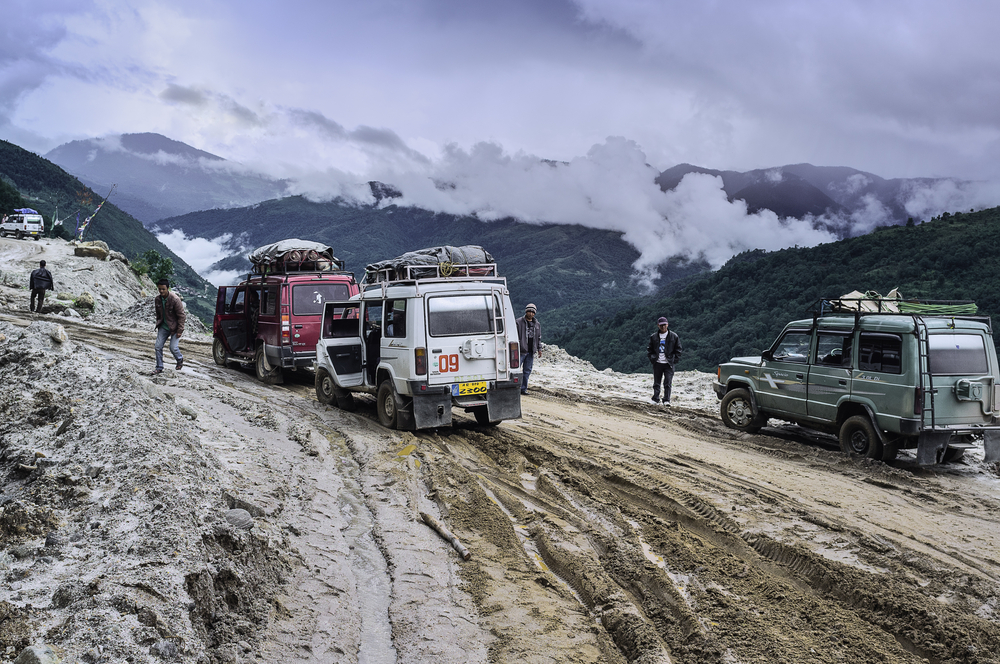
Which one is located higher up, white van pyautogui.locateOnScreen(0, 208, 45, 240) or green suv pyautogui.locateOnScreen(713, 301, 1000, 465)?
white van pyautogui.locateOnScreen(0, 208, 45, 240)

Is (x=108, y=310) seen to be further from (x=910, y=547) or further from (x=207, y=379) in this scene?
(x=910, y=547)

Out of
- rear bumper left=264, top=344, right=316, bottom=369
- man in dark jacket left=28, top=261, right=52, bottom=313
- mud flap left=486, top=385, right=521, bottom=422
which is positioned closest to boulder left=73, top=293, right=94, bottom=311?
man in dark jacket left=28, top=261, right=52, bottom=313

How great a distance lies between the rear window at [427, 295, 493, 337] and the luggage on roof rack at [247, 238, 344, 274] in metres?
5.97

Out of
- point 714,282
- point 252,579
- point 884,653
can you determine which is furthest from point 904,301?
point 714,282

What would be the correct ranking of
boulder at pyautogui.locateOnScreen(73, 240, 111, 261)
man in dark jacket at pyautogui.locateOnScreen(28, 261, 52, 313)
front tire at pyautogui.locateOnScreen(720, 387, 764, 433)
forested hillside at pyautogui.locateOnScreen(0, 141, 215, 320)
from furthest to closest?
forested hillside at pyautogui.locateOnScreen(0, 141, 215, 320)
boulder at pyautogui.locateOnScreen(73, 240, 111, 261)
man in dark jacket at pyautogui.locateOnScreen(28, 261, 52, 313)
front tire at pyautogui.locateOnScreen(720, 387, 764, 433)

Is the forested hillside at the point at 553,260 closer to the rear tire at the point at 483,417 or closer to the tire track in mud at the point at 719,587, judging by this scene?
the rear tire at the point at 483,417

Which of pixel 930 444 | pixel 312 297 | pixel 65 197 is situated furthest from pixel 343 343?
pixel 65 197

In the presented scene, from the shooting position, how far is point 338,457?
335 inches

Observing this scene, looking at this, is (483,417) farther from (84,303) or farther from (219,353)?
(84,303)

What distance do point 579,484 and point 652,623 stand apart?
3.04 m

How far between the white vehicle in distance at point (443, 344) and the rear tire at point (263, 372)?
4061mm

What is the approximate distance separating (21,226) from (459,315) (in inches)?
1688

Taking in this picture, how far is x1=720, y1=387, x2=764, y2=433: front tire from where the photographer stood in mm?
11008

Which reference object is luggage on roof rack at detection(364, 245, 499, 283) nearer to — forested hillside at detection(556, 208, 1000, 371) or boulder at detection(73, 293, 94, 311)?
boulder at detection(73, 293, 94, 311)
